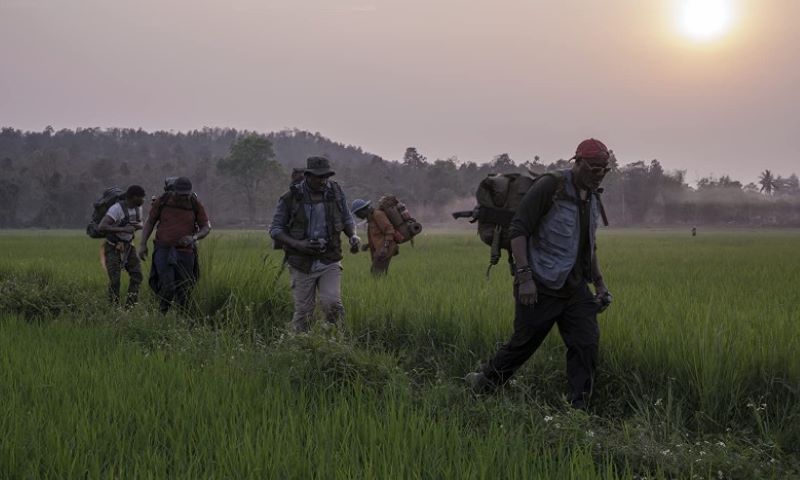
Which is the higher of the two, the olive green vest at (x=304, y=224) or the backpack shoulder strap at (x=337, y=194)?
the backpack shoulder strap at (x=337, y=194)

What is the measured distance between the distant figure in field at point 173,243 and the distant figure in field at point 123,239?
0.66 m

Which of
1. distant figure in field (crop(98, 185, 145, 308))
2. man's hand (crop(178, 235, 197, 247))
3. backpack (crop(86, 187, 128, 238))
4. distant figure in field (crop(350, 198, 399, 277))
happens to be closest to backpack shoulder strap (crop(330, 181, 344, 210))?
man's hand (crop(178, 235, 197, 247))

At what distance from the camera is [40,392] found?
3541 millimetres

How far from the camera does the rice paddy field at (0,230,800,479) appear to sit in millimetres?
2725

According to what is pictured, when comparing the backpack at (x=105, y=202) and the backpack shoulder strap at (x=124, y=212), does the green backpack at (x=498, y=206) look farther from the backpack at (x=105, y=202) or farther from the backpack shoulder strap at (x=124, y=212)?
the backpack at (x=105, y=202)

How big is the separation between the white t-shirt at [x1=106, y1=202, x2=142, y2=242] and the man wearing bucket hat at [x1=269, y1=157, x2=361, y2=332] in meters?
2.87

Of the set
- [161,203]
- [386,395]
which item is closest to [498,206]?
[386,395]

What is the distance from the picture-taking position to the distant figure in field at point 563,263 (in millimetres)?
3926

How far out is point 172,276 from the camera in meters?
7.00

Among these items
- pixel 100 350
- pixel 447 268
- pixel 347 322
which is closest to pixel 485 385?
pixel 347 322

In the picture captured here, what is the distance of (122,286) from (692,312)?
7.12 meters

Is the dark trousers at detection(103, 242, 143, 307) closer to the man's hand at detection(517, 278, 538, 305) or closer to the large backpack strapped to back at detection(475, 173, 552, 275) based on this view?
the large backpack strapped to back at detection(475, 173, 552, 275)

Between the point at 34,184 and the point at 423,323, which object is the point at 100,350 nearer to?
the point at 423,323

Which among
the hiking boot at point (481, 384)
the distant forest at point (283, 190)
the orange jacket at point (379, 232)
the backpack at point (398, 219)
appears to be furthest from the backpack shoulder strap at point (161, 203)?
the distant forest at point (283, 190)
